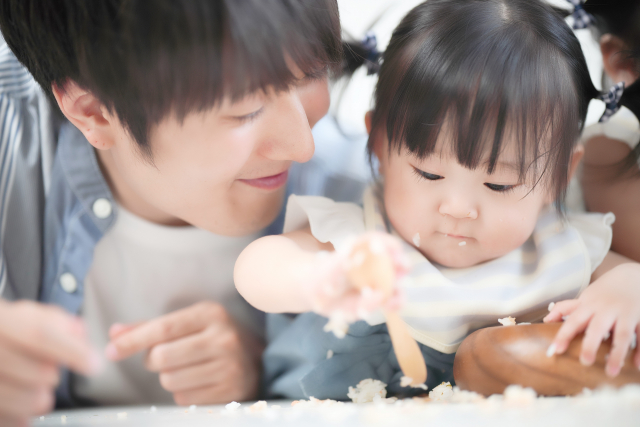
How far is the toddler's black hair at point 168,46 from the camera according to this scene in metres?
0.51

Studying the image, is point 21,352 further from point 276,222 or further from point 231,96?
point 276,222

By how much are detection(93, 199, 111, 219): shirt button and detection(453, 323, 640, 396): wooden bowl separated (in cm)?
63

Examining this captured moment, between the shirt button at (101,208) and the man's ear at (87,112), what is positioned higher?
the man's ear at (87,112)

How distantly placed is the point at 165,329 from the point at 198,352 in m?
0.08

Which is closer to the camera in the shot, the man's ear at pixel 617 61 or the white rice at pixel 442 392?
the white rice at pixel 442 392

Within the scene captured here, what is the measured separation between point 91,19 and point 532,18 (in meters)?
0.57

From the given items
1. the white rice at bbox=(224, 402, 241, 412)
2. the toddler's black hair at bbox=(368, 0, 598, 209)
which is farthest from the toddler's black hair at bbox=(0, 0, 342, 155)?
the white rice at bbox=(224, 402, 241, 412)

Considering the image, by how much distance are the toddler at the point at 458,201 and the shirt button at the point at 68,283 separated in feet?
1.10

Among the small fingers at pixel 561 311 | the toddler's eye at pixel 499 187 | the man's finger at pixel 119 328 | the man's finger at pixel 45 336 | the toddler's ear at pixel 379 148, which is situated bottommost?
the man's finger at pixel 119 328

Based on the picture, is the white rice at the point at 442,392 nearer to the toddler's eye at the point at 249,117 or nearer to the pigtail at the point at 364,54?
the toddler's eye at the point at 249,117

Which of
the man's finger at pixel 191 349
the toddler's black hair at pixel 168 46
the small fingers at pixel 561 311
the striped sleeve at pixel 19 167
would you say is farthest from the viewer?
the striped sleeve at pixel 19 167

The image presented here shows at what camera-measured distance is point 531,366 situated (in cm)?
55

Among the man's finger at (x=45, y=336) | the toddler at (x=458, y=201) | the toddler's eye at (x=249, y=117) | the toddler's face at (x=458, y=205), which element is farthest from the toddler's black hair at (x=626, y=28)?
the man's finger at (x=45, y=336)

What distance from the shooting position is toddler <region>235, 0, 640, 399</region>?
0.64 m
